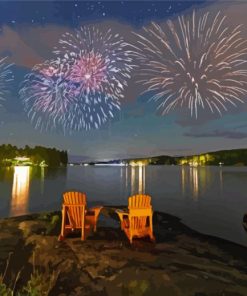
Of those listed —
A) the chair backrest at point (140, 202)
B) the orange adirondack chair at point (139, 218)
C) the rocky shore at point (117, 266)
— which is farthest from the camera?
the chair backrest at point (140, 202)

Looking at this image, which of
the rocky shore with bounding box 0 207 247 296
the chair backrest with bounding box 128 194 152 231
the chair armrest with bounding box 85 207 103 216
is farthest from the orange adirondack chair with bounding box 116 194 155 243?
the chair armrest with bounding box 85 207 103 216

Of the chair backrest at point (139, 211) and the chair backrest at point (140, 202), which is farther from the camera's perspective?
the chair backrest at point (140, 202)

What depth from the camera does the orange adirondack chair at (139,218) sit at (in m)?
9.56

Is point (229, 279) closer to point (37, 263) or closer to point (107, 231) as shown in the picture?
point (37, 263)

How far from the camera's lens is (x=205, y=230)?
20406mm

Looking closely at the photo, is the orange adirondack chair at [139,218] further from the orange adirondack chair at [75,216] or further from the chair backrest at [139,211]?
the orange adirondack chair at [75,216]

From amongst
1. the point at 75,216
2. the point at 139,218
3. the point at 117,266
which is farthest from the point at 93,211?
the point at 117,266

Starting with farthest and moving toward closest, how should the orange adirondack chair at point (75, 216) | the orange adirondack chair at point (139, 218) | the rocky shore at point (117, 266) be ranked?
the orange adirondack chair at point (75, 216) → the orange adirondack chair at point (139, 218) → the rocky shore at point (117, 266)

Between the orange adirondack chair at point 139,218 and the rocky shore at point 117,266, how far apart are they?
0.28 meters

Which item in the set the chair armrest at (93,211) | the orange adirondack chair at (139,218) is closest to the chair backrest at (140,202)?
the orange adirondack chair at (139,218)

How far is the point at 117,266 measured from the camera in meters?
7.38

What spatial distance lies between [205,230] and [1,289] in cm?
1733

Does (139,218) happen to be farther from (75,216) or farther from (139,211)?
(75,216)

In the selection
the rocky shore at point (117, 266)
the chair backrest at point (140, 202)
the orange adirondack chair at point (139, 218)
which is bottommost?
the rocky shore at point (117, 266)
